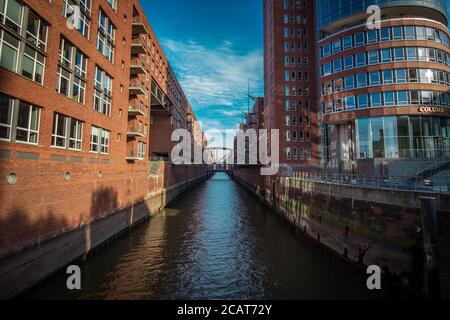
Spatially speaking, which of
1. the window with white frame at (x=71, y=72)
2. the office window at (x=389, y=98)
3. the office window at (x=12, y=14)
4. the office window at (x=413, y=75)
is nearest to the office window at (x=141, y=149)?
the window with white frame at (x=71, y=72)

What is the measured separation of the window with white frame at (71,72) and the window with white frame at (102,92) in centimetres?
181

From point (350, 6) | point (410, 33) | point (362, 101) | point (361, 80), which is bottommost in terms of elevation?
point (362, 101)

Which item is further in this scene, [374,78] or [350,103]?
[350,103]

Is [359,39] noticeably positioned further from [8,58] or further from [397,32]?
[8,58]

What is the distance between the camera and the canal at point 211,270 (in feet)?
37.1

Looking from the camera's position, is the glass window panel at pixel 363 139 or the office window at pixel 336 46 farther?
the office window at pixel 336 46

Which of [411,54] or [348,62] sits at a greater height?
[348,62]

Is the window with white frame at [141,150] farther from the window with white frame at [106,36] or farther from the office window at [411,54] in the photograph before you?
the office window at [411,54]

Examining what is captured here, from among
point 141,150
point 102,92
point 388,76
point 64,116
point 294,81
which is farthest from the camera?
point 294,81

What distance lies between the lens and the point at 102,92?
1886cm

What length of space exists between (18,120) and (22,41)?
11.9 feet

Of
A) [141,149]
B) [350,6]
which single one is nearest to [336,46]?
[350,6]
